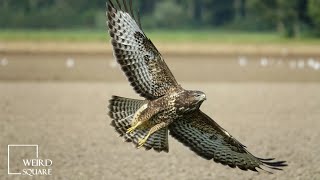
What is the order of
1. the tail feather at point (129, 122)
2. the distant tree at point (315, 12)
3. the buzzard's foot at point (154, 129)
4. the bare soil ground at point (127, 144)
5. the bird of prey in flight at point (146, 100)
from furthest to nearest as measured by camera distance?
1. the distant tree at point (315, 12)
2. the bare soil ground at point (127, 144)
3. the tail feather at point (129, 122)
4. the bird of prey in flight at point (146, 100)
5. the buzzard's foot at point (154, 129)

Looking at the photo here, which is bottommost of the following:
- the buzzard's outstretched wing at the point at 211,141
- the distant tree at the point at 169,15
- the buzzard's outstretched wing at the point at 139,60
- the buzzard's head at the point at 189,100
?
the distant tree at the point at 169,15

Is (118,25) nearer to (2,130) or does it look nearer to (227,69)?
(2,130)

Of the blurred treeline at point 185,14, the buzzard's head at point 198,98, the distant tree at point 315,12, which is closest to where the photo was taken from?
the buzzard's head at point 198,98

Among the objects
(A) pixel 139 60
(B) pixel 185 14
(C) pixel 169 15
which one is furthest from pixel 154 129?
(B) pixel 185 14

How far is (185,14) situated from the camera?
7388 centimetres

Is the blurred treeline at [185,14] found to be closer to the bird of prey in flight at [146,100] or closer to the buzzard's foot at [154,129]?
the bird of prey in flight at [146,100]

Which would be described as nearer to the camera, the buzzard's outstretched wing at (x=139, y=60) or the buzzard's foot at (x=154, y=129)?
the buzzard's foot at (x=154, y=129)

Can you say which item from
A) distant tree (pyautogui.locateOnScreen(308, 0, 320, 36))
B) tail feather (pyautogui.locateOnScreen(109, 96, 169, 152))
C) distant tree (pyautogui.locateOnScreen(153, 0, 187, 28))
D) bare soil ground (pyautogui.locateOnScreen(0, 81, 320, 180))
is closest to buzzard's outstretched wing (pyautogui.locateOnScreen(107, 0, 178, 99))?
tail feather (pyautogui.locateOnScreen(109, 96, 169, 152))

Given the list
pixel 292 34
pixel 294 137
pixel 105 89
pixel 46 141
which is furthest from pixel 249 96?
pixel 292 34

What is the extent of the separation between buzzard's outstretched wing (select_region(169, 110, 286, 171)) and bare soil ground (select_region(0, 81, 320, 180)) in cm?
255

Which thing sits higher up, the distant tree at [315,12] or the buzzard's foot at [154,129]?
the buzzard's foot at [154,129]

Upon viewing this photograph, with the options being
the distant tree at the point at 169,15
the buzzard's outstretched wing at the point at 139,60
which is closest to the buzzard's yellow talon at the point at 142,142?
the buzzard's outstretched wing at the point at 139,60

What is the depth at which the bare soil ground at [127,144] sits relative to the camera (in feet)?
36.4

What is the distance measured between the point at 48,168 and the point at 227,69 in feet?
64.8
